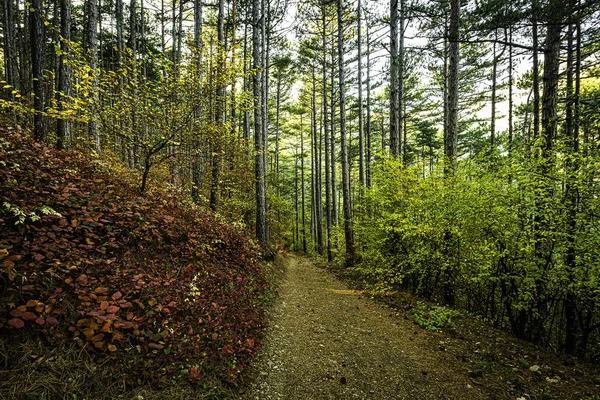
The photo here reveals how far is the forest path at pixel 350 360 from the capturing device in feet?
11.1

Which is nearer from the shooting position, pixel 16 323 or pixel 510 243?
pixel 16 323

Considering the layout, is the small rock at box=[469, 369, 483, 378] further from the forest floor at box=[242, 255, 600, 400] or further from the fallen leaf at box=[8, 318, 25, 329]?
the fallen leaf at box=[8, 318, 25, 329]

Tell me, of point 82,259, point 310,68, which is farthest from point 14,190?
point 310,68

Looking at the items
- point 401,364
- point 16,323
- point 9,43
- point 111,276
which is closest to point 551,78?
point 401,364

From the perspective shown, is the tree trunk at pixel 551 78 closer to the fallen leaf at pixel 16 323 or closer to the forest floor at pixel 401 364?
the forest floor at pixel 401 364

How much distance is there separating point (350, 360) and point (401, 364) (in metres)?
0.79

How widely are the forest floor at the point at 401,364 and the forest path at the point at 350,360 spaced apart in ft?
0.05

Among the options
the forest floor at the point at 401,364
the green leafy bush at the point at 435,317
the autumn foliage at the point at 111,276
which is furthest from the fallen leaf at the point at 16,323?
the green leafy bush at the point at 435,317

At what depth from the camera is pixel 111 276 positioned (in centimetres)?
324

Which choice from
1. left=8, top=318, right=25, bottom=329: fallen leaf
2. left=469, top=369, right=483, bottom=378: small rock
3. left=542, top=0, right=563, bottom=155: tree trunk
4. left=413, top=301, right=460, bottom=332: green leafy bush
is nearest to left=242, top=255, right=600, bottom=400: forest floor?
left=469, top=369, right=483, bottom=378: small rock

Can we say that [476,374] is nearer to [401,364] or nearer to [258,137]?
[401,364]

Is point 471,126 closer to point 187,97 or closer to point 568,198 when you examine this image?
point 568,198

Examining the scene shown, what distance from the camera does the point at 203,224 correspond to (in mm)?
6023

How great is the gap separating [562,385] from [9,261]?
6650 mm
